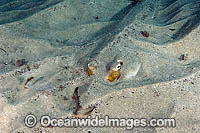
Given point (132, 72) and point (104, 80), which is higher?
point (132, 72)

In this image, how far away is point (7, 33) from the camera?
3988 mm

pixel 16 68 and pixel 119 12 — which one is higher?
pixel 119 12

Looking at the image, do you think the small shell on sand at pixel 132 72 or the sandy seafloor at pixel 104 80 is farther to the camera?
the small shell on sand at pixel 132 72

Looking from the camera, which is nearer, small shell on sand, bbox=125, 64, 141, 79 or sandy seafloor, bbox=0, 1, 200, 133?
sandy seafloor, bbox=0, 1, 200, 133

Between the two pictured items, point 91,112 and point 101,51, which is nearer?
point 91,112

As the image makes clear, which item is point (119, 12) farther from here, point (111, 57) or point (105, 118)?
point (105, 118)

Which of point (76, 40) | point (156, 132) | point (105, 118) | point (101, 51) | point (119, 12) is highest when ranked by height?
point (119, 12)


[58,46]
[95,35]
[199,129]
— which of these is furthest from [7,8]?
[199,129]

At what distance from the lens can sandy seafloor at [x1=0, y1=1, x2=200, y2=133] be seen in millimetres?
2850

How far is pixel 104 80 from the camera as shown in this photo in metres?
3.14

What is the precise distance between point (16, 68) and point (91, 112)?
1.46 meters

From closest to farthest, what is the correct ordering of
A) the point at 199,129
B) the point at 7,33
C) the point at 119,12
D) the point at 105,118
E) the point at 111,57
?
1. the point at 199,129
2. the point at 105,118
3. the point at 111,57
4. the point at 7,33
5. the point at 119,12

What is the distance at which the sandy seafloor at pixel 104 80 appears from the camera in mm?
2850

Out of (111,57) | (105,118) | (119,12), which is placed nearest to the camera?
(105,118)
